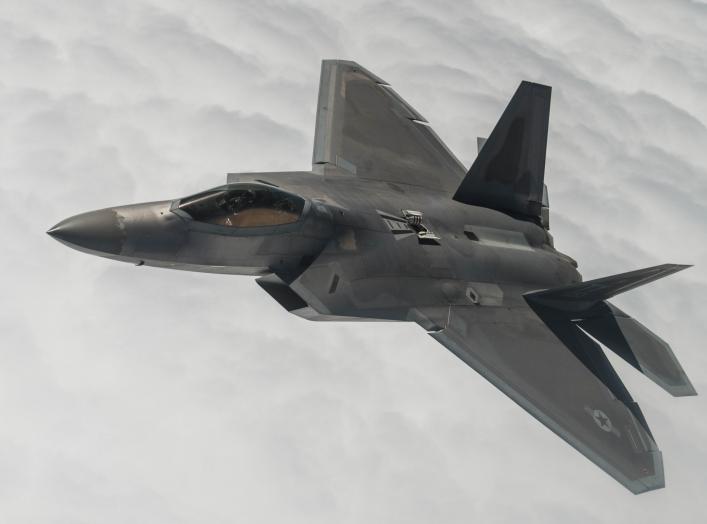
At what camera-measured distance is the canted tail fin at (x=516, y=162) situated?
1541 cm

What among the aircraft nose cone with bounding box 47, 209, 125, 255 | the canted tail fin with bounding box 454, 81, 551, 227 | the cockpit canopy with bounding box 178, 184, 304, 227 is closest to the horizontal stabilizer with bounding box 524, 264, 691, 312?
the canted tail fin with bounding box 454, 81, 551, 227

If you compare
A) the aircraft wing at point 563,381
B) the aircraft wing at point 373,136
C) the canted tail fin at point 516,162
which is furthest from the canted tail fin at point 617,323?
the aircraft wing at point 373,136

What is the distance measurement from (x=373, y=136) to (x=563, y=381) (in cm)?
543

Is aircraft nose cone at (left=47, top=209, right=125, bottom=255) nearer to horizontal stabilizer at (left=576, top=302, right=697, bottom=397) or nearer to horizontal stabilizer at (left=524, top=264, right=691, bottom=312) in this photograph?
horizontal stabilizer at (left=524, top=264, right=691, bottom=312)

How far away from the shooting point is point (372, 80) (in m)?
17.2

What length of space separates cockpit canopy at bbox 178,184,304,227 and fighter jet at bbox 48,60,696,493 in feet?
0.06

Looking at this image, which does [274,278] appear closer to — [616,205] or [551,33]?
[616,205]

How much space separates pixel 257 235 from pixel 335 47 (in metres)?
9.32

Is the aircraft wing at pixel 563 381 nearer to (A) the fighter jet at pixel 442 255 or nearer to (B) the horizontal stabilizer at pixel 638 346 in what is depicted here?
(A) the fighter jet at pixel 442 255

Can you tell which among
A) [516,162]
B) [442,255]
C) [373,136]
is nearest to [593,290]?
[442,255]

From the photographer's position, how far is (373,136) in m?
16.1

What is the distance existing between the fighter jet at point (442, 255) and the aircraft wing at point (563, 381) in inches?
0.8

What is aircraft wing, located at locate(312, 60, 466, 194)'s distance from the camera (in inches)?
609

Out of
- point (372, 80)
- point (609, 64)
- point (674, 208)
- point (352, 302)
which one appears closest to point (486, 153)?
point (372, 80)
